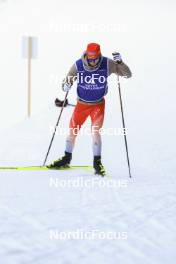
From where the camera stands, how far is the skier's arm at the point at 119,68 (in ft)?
19.9

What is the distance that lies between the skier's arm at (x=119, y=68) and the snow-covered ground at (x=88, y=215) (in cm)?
157

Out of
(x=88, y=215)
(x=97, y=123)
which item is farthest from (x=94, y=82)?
(x=88, y=215)

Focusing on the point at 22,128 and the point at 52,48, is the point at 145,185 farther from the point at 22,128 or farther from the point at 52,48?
the point at 52,48

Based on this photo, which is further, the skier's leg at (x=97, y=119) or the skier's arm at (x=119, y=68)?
the skier's leg at (x=97, y=119)

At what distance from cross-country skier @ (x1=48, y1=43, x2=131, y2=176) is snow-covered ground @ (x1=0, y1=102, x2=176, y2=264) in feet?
2.38

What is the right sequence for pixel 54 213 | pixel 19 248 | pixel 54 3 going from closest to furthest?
pixel 19 248 → pixel 54 213 → pixel 54 3

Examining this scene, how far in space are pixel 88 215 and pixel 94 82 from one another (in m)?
2.13

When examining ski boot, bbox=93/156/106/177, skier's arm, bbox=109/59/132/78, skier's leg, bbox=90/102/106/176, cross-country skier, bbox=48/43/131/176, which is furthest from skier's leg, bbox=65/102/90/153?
skier's arm, bbox=109/59/132/78

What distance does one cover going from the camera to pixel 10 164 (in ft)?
27.2

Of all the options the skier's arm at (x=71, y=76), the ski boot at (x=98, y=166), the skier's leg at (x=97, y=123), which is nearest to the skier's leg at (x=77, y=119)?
the skier's leg at (x=97, y=123)

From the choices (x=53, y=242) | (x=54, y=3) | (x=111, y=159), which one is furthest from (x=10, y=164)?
(x=54, y=3)

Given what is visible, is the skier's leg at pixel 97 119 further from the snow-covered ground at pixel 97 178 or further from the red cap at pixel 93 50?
the red cap at pixel 93 50

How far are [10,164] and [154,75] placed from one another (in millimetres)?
13869

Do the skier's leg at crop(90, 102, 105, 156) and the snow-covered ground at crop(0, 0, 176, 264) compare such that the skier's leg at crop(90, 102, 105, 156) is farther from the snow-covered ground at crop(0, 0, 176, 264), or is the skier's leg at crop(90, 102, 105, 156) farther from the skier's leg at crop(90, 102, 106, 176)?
the snow-covered ground at crop(0, 0, 176, 264)
